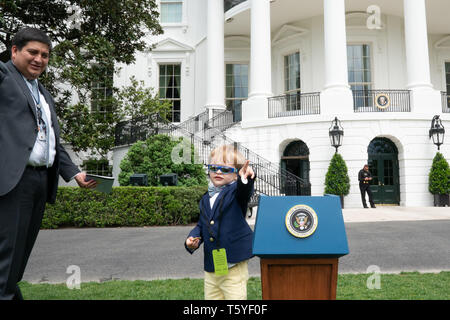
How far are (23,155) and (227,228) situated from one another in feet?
4.93

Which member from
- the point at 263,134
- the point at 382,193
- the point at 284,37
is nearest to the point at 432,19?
the point at 284,37

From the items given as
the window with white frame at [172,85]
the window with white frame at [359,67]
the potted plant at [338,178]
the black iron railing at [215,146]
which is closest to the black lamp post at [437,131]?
the potted plant at [338,178]

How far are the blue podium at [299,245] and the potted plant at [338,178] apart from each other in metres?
12.5

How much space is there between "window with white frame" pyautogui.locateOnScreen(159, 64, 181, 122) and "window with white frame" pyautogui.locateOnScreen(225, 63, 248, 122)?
10.3 feet

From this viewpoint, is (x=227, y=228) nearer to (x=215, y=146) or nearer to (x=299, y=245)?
(x=299, y=245)

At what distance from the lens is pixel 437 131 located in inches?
581

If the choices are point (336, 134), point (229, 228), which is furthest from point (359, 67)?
point (229, 228)

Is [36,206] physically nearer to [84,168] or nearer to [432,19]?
[84,168]

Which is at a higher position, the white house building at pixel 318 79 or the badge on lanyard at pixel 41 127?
the white house building at pixel 318 79

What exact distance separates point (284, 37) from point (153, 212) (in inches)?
551

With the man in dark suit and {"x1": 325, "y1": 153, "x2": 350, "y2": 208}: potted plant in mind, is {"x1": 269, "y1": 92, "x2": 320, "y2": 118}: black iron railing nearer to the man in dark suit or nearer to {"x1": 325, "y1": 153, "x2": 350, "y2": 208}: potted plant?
{"x1": 325, "y1": 153, "x2": 350, "y2": 208}: potted plant

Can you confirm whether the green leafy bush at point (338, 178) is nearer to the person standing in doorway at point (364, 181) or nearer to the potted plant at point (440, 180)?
the person standing in doorway at point (364, 181)

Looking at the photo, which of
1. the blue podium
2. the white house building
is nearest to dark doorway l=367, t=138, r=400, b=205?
the white house building

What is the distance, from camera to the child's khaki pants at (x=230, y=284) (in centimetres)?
247
